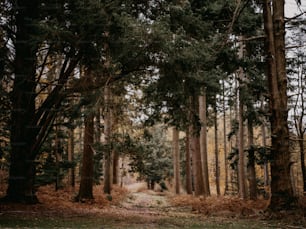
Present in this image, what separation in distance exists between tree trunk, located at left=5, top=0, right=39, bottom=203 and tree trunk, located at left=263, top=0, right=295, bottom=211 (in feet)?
23.1

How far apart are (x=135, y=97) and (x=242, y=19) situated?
774cm

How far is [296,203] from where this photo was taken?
9070mm

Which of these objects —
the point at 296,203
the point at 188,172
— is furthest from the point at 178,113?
the point at 188,172

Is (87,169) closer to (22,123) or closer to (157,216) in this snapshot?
(22,123)

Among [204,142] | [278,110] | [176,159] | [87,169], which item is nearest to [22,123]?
[87,169]

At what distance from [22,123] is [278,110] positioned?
7915mm

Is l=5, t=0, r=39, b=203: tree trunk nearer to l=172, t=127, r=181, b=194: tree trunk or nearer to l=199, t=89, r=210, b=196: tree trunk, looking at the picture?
l=199, t=89, r=210, b=196: tree trunk

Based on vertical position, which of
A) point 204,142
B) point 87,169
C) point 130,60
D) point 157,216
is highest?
point 130,60

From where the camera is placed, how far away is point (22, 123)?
11.4 meters

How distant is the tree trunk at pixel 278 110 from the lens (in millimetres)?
9250

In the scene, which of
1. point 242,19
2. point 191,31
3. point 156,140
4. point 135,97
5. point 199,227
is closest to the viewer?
point 199,227

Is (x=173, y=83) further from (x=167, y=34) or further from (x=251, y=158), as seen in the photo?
(x=251, y=158)

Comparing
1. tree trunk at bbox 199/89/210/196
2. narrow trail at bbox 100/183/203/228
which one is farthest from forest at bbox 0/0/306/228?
tree trunk at bbox 199/89/210/196

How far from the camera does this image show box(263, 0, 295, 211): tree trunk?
925cm
